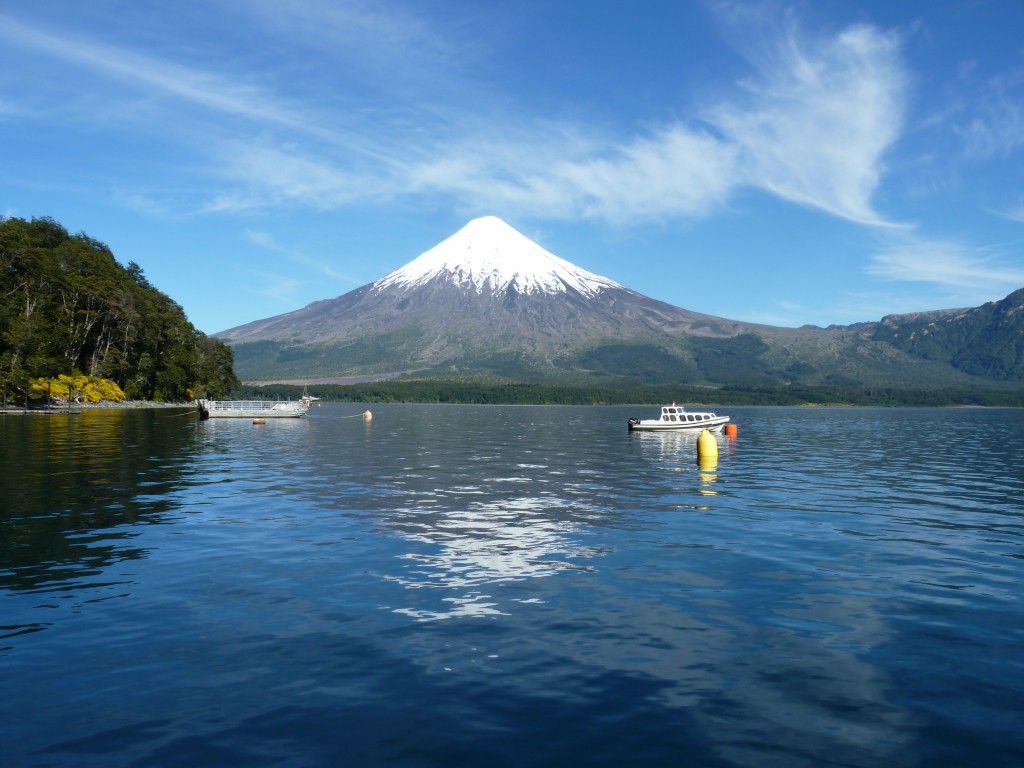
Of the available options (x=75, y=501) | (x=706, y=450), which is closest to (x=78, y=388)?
(x=75, y=501)

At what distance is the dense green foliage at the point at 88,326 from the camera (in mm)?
112312

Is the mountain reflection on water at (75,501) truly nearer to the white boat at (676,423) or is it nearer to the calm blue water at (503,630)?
the calm blue water at (503,630)

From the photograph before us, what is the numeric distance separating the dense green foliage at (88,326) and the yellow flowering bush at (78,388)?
6.90 ft

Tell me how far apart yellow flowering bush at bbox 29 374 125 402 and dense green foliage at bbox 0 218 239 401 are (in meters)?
2.10

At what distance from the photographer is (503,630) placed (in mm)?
14234

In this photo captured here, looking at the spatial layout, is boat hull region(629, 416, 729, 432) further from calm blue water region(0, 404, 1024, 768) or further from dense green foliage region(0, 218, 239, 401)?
dense green foliage region(0, 218, 239, 401)

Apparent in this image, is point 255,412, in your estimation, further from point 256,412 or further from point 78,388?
point 78,388

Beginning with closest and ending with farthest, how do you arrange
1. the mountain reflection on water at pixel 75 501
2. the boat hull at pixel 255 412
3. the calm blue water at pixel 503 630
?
the calm blue water at pixel 503 630, the mountain reflection on water at pixel 75 501, the boat hull at pixel 255 412

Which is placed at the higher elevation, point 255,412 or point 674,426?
point 255,412

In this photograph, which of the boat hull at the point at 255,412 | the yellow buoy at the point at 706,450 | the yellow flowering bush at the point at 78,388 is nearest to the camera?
the yellow buoy at the point at 706,450

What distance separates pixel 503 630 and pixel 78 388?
13795 cm

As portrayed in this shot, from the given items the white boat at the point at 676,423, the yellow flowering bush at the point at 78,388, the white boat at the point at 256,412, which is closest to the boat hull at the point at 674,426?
the white boat at the point at 676,423

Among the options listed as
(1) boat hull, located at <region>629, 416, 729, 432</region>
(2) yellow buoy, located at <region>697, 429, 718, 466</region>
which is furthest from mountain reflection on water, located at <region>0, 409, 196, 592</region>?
(1) boat hull, located at <region>629, 416, 729, 432</region>

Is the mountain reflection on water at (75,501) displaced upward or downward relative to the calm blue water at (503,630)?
upward
